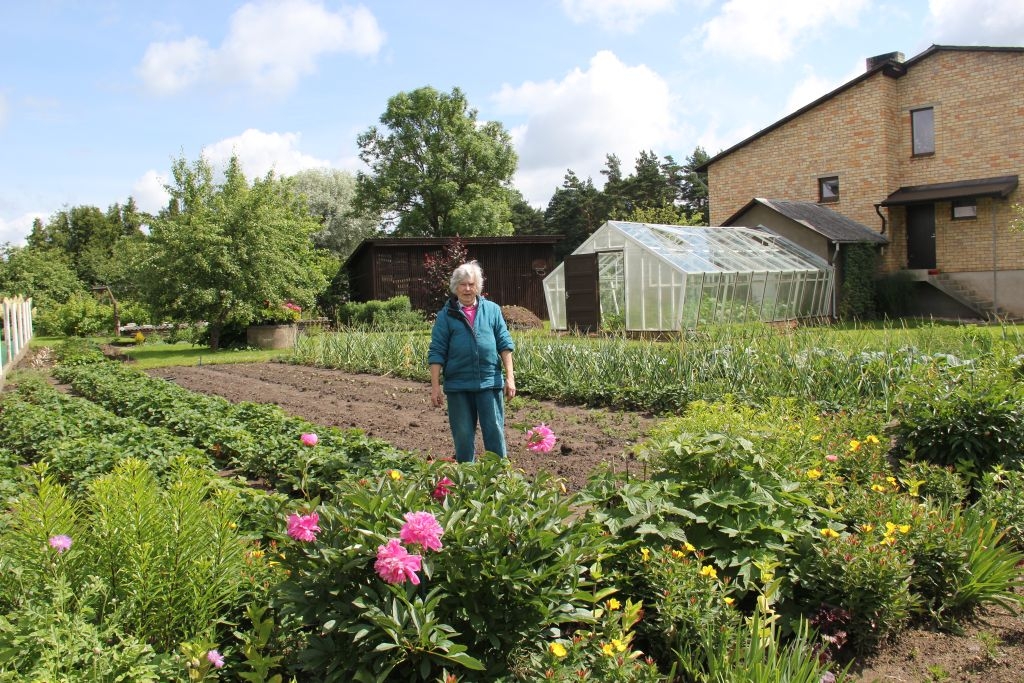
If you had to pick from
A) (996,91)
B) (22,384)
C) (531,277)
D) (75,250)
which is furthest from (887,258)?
(75,250)

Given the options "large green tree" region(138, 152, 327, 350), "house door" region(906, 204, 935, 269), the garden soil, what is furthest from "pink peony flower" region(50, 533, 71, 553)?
"house door" region(906, 204, 935, 269)

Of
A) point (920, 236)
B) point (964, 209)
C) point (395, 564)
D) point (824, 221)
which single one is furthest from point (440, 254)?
point (395, 564)

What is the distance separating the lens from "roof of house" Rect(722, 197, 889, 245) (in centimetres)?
2164

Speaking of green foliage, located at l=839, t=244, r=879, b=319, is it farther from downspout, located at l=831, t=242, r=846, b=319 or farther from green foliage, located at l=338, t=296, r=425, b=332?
green foliage, located at l=338, t=296, r=425, b=332

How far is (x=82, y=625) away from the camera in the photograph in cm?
221

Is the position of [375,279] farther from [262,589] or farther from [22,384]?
[262,589]

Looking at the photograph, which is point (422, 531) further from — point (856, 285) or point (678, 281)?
point (856, 285)

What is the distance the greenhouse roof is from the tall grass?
7.17 meters

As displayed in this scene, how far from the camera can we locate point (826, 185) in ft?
82.0

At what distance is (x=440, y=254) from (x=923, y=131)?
15.9 metres

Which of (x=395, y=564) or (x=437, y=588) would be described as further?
(x=437, y=588)

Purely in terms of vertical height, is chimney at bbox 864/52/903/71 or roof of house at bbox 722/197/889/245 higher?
chimney at bbox 864/52/903/71

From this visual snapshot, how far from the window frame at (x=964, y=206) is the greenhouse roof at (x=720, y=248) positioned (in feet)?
15.5

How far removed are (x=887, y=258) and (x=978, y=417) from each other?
21007mm
